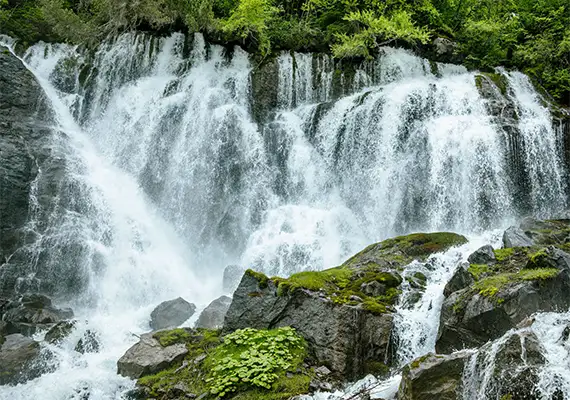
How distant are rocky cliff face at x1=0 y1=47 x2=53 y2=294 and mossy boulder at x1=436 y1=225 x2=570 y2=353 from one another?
12.4 metres

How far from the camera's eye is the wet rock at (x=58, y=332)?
36.6 ft

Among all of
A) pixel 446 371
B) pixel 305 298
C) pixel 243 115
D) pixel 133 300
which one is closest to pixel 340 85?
pixel 243 115

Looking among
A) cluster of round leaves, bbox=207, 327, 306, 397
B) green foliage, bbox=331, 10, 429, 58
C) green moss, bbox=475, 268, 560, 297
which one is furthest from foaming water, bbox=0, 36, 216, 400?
green foliage, bbox=331, 10, 429, 58

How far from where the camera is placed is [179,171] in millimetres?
18125

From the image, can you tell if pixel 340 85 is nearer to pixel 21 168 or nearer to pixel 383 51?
pixel 383 51

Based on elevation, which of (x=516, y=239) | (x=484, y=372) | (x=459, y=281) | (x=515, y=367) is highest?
(x=516, y=239)

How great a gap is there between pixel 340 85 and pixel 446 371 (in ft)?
52.1

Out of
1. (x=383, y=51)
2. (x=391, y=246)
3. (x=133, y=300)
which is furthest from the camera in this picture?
(x=383, y=51)

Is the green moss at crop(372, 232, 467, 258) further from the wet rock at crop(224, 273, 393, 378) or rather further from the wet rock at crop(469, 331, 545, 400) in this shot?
the wet rock at crop(469, 331, 545, 400)

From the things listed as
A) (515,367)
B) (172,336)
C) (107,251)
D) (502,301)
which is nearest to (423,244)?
(502,301)

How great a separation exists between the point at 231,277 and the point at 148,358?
5189mm

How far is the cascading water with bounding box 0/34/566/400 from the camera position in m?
15.1

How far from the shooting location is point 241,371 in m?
8.03

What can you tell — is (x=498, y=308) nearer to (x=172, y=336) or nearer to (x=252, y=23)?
(x=172, y=336)
